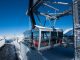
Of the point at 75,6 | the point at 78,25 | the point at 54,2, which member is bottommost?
the point at 78,25

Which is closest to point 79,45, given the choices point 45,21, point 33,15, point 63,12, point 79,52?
point 79,52

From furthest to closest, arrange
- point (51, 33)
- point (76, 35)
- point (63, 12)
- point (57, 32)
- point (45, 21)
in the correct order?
point (45, 21), point (63, 12), point (57, 32), point (51, 33), point (76, 35)

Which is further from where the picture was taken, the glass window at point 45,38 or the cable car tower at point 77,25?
the glass window at point 45,38

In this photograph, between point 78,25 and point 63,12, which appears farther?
point 63,12

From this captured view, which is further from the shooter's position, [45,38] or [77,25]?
[45,38]

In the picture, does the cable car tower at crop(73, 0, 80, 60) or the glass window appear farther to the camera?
the glass window

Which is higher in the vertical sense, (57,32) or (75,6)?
(75,6)

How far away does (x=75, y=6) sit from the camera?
216 inches

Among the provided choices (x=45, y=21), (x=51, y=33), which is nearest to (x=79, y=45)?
(x=51, y=33)

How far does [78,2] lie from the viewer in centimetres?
552

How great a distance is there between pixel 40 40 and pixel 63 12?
658 cm

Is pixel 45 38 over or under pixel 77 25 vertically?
under

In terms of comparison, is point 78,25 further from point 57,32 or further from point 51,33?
point 57,32

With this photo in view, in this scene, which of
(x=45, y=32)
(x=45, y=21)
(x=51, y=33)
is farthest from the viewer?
(x=45, y=21)
